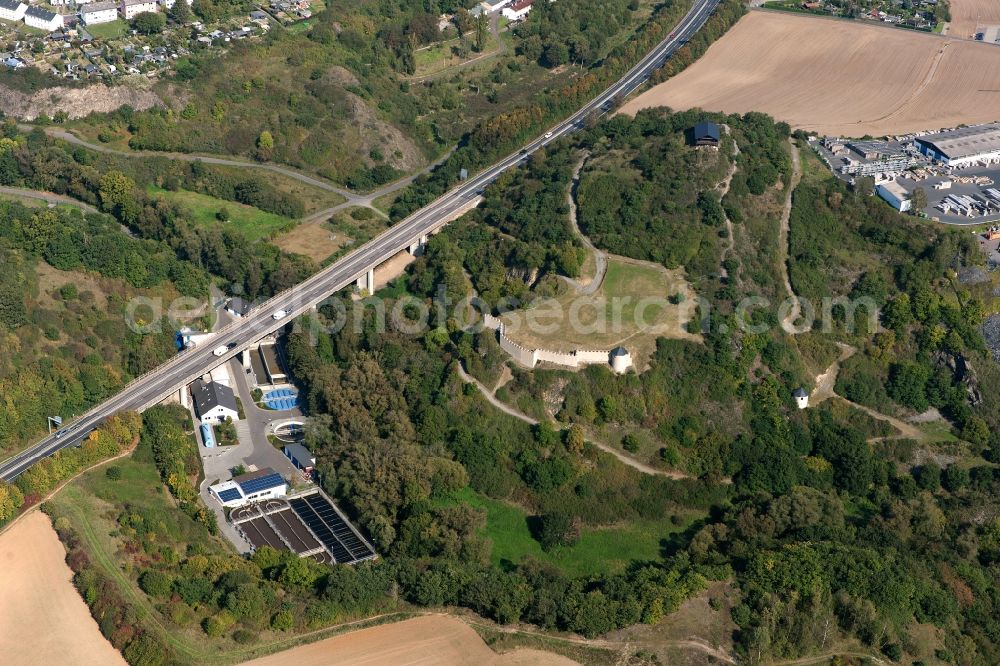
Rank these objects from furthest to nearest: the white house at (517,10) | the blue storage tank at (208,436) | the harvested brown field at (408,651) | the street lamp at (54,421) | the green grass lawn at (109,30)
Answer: the white house at (517,10)
the green grass lawn at (109,30)
the blue storage tank at (208,436)
the street lamp at (54,421)
the harvested brown field at (408,651)

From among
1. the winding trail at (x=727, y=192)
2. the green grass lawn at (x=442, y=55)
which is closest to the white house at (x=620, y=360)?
the winding trail at (x=727, y=192)

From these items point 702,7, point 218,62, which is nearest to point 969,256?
point 702,7

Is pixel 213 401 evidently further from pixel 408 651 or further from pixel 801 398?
pixel 801 398

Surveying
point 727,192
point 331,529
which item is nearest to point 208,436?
point 331,529

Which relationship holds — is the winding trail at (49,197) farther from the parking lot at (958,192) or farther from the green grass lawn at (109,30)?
the parking lot at (958,192)

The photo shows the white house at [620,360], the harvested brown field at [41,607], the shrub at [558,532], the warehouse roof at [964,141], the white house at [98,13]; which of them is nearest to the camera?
the harvested brown field at [41,607]
